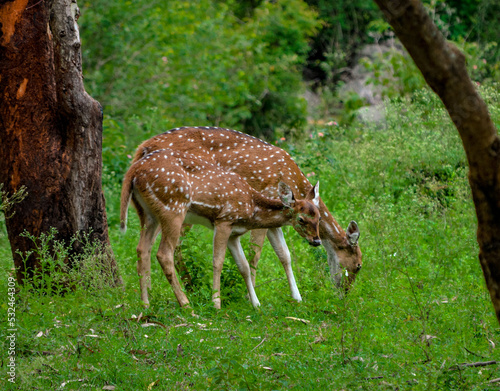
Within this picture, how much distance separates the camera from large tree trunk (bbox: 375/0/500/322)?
3591 mm

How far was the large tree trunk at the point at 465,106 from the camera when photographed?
3.59m

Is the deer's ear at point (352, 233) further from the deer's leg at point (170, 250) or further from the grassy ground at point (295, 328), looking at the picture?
the deer's leg at point (170, 250)

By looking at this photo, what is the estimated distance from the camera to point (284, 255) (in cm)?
756

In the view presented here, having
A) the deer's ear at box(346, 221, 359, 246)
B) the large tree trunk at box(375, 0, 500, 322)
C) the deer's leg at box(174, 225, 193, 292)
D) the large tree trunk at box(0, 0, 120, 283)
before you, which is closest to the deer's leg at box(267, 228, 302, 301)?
the deer's ear at box(346, 221, 359, 246)

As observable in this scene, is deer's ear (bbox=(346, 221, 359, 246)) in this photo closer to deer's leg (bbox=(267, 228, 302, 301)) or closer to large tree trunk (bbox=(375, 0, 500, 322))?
deer's leg (bbox=(267, 228, 302, 301))

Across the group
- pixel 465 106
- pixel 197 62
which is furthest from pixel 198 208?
pixel 197 62

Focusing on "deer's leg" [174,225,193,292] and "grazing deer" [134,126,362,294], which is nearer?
"deer's leg" [174,225,193,292]

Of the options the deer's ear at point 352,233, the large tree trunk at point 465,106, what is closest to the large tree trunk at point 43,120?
the deer's ear at point 352,233

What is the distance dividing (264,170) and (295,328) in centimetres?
221

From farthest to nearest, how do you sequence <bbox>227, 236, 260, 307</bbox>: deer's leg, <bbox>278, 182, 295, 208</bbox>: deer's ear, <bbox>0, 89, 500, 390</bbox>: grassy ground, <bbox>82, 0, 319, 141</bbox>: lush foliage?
1. <bbox>82, 0, 319, 141</bbox>: lush foliage
2. <bbox>278, 182, 295, 208</bbox>: deer's ear
3. <bbox>227, 236, 260, 307</bbox>: deer's leg
4. <bbox>0, 89, 500, 390</bbox>: grassy ground

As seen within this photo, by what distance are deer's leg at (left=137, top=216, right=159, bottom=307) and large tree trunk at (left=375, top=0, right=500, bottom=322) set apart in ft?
12.3

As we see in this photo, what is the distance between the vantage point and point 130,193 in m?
6.87

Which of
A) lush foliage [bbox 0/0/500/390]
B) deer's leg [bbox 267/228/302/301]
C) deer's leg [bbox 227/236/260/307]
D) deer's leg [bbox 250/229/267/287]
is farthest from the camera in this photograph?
deer's leg [bbox 250/229/267/287]

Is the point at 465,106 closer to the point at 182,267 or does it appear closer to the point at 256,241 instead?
the point at 182,267
